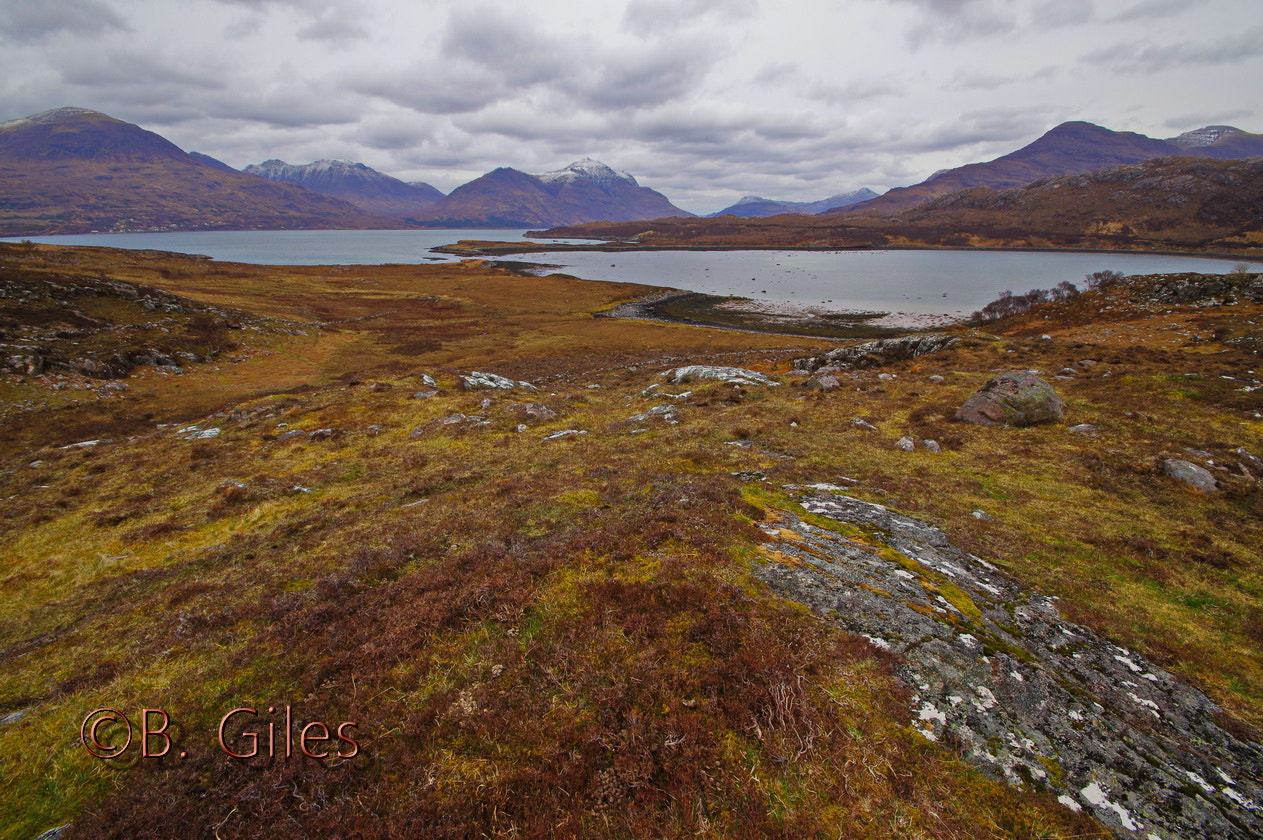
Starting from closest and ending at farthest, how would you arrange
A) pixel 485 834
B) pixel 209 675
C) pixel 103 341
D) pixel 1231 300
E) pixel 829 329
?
pixel 485 834
pixel 209 675
pixel 103 341
pixel 1231 300
pixel 829 329

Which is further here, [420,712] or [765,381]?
[765,381]

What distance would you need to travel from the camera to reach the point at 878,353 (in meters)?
38.1

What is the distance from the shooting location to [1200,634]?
8789 millimetres

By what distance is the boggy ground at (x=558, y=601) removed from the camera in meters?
5.22

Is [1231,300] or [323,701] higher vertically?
[1231,300]

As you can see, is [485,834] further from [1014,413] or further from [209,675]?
[1014,413]

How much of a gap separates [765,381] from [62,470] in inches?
1388

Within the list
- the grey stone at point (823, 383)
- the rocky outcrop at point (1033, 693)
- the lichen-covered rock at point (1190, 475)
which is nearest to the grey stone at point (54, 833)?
the rocky outcrop at point (1033, 693)

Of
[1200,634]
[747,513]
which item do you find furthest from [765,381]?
[1200,634]

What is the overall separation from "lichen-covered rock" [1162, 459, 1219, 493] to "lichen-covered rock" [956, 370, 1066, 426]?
491 centimetres

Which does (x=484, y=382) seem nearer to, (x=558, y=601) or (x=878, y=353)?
(x=558, y=601)

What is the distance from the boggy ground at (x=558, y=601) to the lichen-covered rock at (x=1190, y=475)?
1.18ft

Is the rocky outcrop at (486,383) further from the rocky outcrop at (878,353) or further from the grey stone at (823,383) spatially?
the rocky outcrop at (878,353)

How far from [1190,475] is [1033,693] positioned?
1343cm
